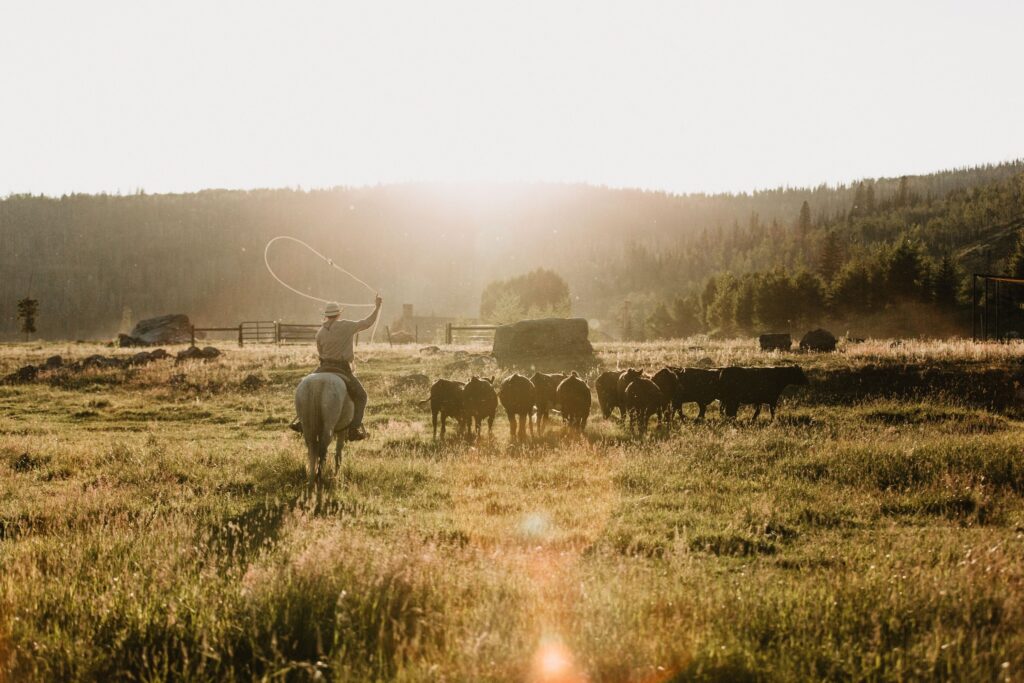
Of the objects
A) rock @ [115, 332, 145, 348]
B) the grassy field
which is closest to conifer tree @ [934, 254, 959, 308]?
the grassy field

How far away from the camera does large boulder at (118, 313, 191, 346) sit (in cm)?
6594

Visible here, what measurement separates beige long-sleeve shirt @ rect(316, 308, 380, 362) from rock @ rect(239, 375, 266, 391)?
15714 mm

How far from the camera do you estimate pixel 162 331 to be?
68.9m

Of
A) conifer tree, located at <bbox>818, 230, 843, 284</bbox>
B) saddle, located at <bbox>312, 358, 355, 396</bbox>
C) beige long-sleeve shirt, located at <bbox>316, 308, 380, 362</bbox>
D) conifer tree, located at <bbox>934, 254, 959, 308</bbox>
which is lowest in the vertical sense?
saddle, located at <bbox>312, 358, 355, 396</bbox>

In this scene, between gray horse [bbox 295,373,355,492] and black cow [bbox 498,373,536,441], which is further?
black cow [bbox 498,373,536,441]

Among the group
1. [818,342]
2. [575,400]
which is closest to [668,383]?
[575,400]

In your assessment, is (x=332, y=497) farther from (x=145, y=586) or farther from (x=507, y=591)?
(x=507, y=591)

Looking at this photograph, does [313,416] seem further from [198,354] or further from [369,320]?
[198,354]

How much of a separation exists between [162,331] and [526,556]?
70641 mm

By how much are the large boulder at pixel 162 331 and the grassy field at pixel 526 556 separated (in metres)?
51.9

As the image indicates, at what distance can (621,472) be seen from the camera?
12117mm

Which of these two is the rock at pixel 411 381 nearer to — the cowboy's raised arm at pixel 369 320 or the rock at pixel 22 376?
the cowboy's raised arm at pixel 369 320

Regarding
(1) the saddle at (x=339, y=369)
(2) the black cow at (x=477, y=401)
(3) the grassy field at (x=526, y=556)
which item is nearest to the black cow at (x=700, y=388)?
(3) the grassy field at (x=526, y=556)

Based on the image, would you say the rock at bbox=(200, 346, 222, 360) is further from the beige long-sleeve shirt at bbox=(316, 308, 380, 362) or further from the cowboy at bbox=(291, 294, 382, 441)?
the beige long-sleeve shirt at bbox=(316, 308, 380, 362)
